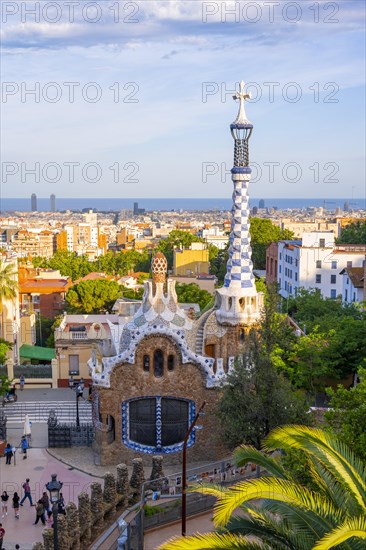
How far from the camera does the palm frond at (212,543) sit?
868 cm

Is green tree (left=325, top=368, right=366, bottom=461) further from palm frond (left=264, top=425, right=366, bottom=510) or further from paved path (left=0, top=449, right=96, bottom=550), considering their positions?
paved path (left=0, top=449, right=96, bottom=550)

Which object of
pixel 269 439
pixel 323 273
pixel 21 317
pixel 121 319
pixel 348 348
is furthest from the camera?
pixel 323 273

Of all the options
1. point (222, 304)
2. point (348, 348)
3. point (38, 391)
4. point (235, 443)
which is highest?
point (222, 304)

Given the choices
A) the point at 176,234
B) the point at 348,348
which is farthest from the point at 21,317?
the point at 176,234

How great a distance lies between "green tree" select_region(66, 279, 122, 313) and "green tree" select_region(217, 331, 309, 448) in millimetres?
31039

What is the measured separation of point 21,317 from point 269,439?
131 feet

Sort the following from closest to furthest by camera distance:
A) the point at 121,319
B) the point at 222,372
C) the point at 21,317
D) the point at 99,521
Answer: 1. the point at 99,521
2. the point at 222,372
3. the point at 121,319
4. the point at 21,317

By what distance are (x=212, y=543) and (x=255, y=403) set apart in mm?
11771

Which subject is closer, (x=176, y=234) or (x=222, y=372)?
(x=222, y=372)

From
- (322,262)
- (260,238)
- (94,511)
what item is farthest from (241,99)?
(260,238)

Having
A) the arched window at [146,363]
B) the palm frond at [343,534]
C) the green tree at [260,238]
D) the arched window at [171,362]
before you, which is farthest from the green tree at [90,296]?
the palm frond at [343,534]

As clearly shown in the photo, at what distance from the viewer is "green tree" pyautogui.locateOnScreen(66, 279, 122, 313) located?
5147cm

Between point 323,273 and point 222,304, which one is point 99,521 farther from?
point 323,273

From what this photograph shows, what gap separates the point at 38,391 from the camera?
36.5 meters
